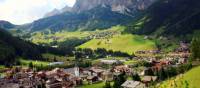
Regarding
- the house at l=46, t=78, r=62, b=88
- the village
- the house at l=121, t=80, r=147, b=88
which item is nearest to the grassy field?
the village

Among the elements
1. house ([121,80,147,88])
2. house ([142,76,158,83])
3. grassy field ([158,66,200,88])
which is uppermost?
grassy field ([158,66,200,88])

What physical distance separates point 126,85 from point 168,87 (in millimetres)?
32435

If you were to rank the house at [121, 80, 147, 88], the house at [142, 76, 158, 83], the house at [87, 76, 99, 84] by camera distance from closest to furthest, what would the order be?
the house at [121, 80, 147, 88] < the house at [142, 76, 158, 83] < the house at [87, 76, 99, 84]

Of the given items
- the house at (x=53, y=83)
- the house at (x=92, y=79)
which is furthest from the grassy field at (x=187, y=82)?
the house at (x=92, y=79)

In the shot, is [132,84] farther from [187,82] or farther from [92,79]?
[187,82]

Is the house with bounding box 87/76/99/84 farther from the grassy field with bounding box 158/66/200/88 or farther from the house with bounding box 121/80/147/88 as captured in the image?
the grassy field with bounding box 158/66/200/88

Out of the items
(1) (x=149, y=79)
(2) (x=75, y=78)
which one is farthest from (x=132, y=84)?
(2) (x=75, y=78)

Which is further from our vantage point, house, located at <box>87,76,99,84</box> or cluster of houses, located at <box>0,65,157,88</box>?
house, located at <box>87,76,99,84</box>

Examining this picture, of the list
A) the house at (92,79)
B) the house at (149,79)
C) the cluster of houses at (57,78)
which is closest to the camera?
the house at (149,79)

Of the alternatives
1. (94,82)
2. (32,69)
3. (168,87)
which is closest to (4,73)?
(32,69)

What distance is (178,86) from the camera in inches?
4126

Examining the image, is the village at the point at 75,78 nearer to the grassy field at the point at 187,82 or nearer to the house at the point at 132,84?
the house at the point at 132,84

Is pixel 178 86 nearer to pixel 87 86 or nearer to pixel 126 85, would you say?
pixel 126 85

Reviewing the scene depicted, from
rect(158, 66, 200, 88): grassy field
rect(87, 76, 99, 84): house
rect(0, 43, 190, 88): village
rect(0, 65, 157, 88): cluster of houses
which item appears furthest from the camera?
rect(87, 76, 99, 84): house
